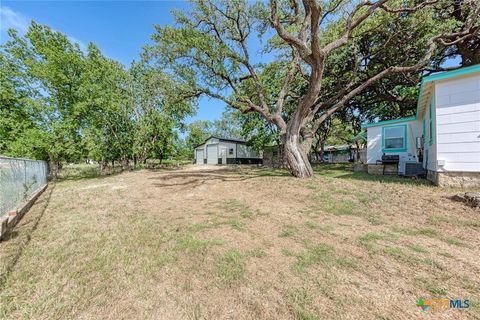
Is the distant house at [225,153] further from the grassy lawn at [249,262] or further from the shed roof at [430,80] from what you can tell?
the grassy lawn at [249,262]

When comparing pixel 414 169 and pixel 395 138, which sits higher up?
pixel 395 138

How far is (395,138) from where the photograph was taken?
9711 millimetres

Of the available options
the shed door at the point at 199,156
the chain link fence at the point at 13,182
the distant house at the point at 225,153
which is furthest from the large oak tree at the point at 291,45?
the shed door at the point at 199,156

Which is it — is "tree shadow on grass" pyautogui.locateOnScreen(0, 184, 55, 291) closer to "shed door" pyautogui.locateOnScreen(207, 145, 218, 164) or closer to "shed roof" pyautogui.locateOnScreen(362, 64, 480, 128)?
"shed roof" pyautogui.locateOnScreen(362, 64, 480, 128)

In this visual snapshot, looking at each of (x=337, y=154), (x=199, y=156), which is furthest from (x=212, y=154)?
(x=337, y=154)

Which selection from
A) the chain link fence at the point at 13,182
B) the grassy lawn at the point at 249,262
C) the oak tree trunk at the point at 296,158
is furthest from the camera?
the oak tree trunk at the point at 296,158

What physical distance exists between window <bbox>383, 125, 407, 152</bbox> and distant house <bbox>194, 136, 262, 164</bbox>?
16532mm

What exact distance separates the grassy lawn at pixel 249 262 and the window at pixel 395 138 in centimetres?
604

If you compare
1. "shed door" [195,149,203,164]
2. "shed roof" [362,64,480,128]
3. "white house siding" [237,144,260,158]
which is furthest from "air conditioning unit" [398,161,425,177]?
"shed door" [195,149,203,164]

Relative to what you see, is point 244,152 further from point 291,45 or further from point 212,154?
point 291,45

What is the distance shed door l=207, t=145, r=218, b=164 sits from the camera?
979 inches

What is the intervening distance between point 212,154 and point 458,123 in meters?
22.3

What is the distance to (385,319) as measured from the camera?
1.54 m

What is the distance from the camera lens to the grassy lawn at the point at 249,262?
68.3 inches
